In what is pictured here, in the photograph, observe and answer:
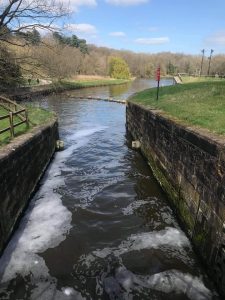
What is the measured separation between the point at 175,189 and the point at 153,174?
3.26 meters

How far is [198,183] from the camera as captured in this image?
695cm

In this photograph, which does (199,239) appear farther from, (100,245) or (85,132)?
(85,132)

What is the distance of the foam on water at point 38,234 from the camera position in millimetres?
6410

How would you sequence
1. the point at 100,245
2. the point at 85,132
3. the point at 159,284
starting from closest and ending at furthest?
the point at 159,284 < the point at 100,245 < the point at 85,132

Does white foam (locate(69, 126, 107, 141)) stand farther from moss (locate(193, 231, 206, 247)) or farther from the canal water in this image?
moss (locate(193, 231, 206, 247))

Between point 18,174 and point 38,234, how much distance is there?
5.31 ft

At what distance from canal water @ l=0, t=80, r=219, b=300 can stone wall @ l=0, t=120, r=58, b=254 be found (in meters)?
0.36

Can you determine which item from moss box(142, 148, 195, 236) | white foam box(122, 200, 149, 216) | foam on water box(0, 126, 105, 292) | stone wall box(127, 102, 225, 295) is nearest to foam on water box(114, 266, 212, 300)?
stone wall box(127, 102, 225, 295)

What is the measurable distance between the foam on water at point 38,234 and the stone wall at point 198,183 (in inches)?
118

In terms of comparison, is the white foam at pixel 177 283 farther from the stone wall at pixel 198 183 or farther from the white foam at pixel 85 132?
the white foam at pixel 85 132

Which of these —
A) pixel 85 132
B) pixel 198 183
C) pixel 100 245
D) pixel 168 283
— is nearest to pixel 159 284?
pixel 168 283

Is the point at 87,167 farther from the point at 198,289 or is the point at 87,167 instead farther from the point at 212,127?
the point at 198,289

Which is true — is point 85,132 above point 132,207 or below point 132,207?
below

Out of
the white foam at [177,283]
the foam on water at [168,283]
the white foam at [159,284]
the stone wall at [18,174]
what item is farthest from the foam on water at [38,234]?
the white foam at [177,283]
